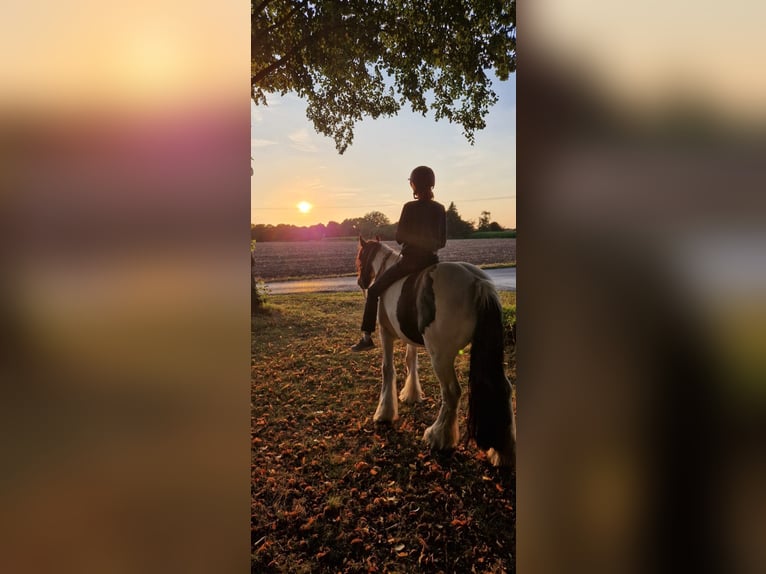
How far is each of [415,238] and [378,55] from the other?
1079 millimetres

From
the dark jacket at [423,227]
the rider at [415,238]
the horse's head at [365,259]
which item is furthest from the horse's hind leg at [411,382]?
the dark jacket at [423,227]

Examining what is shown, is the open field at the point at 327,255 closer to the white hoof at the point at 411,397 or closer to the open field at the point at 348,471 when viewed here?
the open field at the point at 348,471

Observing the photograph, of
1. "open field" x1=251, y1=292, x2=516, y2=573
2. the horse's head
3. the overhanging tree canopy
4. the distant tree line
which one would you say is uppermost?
the overhanging tree canopy

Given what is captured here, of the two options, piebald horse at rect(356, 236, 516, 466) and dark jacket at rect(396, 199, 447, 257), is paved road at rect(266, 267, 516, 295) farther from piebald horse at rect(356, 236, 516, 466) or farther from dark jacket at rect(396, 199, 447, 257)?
dark jacket at rect(396, 199, 447, 257)

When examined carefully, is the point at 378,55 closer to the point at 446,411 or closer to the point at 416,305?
the point at 416,305

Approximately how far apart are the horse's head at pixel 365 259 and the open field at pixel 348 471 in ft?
0.39

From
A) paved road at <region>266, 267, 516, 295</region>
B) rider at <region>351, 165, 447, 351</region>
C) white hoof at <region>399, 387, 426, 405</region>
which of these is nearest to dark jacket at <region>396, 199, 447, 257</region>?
rider at <region>351, 165, 447, 351</region>

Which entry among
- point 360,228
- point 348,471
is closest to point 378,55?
point 360,228

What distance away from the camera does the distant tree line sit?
2344mm

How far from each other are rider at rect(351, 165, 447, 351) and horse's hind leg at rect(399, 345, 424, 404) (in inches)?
9.5

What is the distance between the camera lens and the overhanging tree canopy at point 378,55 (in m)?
2.34
